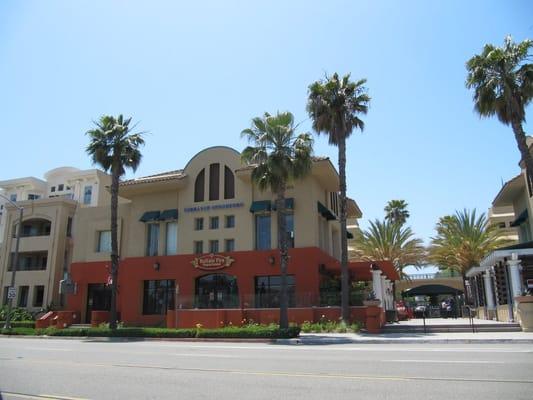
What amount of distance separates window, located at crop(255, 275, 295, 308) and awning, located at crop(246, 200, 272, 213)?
4.54m

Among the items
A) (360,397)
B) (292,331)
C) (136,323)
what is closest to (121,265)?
(136,323)

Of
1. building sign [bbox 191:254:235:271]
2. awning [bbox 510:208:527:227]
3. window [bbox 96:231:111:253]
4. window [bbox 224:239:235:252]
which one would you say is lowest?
building sign [bbox 191:254:235:271]

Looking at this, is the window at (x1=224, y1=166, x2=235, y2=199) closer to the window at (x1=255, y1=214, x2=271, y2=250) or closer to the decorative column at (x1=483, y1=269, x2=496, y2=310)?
the window at (x1=255, y1=214, x2=271, y2=250)

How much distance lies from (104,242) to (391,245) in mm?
26641

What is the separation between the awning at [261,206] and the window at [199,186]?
4736 millimetres

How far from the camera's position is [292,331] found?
22.9 meters

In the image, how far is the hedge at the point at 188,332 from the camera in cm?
2292

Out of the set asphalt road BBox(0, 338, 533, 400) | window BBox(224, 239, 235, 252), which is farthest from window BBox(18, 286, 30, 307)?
asphalt road BBox(0, 338, 533, 400)

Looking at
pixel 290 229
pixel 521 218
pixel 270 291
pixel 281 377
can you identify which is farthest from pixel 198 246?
pixel 281 377

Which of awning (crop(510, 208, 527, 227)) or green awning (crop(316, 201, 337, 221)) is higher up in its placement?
green awning (crop(316, 201, 337, 221))

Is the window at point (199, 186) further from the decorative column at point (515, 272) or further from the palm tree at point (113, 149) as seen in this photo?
the decorative column at point (515, 272)

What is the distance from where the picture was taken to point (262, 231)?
111 feet

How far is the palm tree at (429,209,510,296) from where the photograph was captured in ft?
145

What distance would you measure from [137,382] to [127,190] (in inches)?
1168
